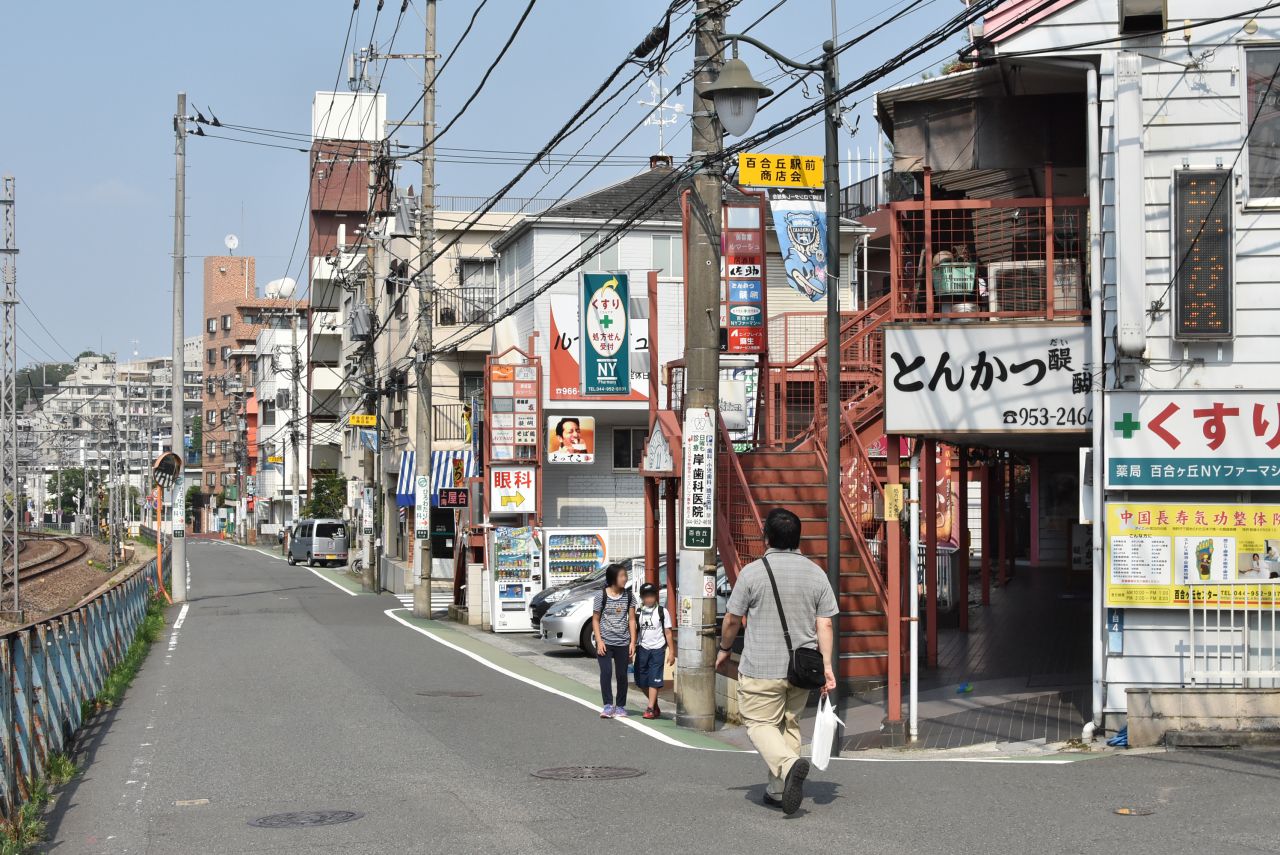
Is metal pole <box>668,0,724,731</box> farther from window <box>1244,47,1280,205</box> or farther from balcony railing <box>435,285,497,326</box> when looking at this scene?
balcony railing <box>435,285,497,326</box>

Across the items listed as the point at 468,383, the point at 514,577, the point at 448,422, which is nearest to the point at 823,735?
the point at 514,577

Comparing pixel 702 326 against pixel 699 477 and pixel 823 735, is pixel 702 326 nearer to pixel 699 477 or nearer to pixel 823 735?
pixel 699 477

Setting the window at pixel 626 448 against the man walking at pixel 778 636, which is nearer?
the man walking at pixel 778 636

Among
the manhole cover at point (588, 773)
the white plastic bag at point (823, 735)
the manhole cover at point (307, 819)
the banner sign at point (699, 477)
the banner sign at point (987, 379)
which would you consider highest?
the banner sign at point (987, 379)

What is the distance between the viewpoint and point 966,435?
1257 centimetres

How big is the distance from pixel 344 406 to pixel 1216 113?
209 feet

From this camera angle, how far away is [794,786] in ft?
27.5

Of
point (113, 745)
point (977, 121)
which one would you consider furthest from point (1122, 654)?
point (113, 745)

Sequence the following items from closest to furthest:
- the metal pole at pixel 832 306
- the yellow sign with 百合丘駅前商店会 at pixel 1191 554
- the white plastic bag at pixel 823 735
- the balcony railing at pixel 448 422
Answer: the white plastic bag at pixel 823 735
the yellow sign with 百合丘駅前商店会 at pixel 1191 554
the metal pole at pixel 832 306
the balcony railing at pixel 448 422

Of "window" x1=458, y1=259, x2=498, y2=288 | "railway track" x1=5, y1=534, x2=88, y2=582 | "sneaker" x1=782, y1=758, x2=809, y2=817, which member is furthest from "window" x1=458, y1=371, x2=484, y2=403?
"sneaker" x1=782, y1=758, x2=809, y2=817

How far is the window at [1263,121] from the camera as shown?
38.0ft

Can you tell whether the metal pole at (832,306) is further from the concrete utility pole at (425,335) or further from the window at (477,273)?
the window at (477,273)

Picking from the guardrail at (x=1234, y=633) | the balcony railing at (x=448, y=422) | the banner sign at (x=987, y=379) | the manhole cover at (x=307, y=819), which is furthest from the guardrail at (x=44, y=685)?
the balcony railing at (x=448, y=422)

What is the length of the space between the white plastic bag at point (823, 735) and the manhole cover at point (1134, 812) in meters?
1.80
